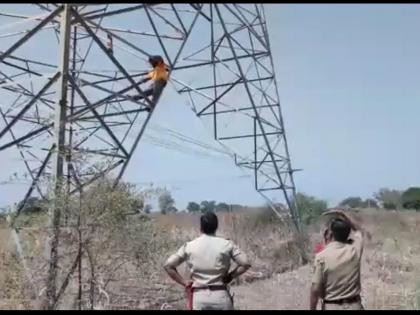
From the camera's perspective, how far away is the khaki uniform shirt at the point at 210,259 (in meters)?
5.97

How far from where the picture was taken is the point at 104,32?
40.8 ft

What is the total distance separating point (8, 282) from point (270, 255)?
11410 mm

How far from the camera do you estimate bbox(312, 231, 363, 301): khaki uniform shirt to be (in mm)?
5685

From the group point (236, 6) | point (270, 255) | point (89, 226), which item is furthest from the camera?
point (270, 255)

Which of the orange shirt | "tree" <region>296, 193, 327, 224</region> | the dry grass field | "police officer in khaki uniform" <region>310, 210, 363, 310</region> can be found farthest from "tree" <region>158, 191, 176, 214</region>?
"tree" <region>296, 193, 327, 224</region>

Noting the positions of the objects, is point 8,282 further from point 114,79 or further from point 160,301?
point 114,79

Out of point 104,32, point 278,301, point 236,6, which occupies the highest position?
point 236,6

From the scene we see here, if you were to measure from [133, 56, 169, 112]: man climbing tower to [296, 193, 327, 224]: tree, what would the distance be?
8.63 meters

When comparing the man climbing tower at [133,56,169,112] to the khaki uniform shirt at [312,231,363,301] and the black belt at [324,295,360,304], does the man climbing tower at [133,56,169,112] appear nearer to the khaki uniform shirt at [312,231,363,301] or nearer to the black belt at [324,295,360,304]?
the khaki uniform shirt at [312,231,363,301]

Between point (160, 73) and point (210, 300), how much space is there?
7.04 meters

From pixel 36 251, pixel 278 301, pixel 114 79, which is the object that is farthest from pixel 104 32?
pixel 278 301

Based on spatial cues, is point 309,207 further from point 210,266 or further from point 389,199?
point 210,266

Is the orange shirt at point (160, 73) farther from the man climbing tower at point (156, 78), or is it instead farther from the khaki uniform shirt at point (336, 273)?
the khaki uniform shirt at point (336, 273)

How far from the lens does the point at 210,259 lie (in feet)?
19.6
